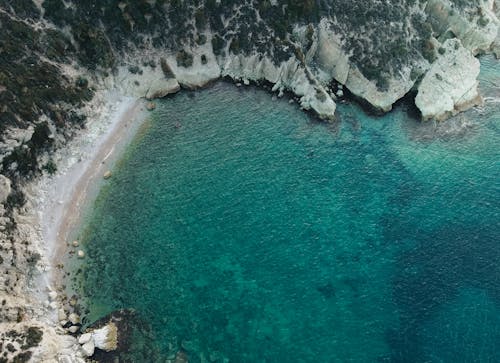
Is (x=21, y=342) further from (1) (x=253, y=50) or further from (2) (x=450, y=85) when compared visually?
(2) (x=450, y=85)

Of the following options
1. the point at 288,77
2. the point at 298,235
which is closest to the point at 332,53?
the point at 288,77

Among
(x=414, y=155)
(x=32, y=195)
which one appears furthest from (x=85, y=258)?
(x=414, y=155)

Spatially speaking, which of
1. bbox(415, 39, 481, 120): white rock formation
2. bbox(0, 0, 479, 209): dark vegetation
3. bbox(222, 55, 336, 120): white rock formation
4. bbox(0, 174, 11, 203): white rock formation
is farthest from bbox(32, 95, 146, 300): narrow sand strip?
bbox(415, 39, 481, 120): white rock formation

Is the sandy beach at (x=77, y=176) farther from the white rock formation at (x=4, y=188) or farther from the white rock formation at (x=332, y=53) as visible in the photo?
the white rock formation at (x=332, y=53)

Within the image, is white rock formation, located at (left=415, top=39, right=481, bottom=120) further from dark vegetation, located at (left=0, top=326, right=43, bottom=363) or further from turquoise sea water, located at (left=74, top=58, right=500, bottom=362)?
dark vegetation, located at (left=0, top=326, right=43, bottom=363)

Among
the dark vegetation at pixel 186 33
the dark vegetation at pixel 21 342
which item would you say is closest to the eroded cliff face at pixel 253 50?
the dark vegetation at pixel 186 33

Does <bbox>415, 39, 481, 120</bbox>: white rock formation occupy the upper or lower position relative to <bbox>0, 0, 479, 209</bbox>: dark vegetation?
lower
